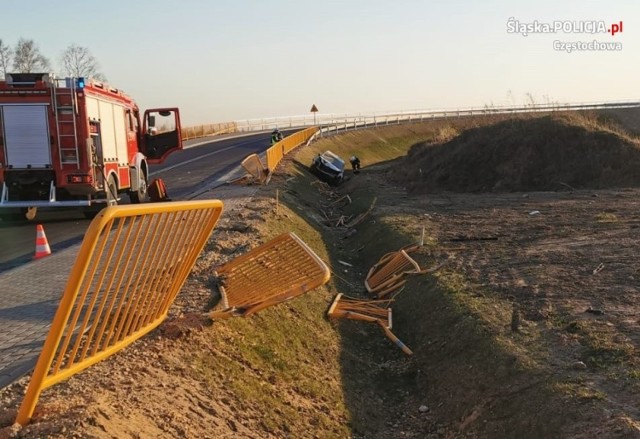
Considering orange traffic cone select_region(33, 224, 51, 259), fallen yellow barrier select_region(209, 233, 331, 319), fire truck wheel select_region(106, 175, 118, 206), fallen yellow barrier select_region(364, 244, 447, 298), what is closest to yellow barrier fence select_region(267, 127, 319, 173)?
fire truck wheel select_region(106, 175, 118, 206)

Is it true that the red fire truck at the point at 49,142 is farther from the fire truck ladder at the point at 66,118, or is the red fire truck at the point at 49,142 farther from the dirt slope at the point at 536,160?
the dirt slope at the point at 536,160

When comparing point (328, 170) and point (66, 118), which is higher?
point (66, 118)

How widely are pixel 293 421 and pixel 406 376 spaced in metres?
2.57

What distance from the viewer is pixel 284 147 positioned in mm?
31781

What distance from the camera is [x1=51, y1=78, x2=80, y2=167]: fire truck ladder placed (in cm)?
1248

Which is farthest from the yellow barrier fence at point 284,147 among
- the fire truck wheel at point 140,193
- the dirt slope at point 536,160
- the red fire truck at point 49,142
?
the red fire truck at point 49,142

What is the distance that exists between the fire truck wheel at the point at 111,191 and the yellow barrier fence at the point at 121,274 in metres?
8.12

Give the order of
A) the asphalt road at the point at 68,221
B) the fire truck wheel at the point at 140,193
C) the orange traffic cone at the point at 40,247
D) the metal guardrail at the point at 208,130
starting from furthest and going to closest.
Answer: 1. the metal guardrail at the point at 208,130
2. the fire truck wheel at the point at 140,193
3. the asphalt road at the point at 68,221
4. the orange traffic cone at the point at 40,247

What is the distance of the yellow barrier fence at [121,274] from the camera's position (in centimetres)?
359

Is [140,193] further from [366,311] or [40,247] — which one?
[366,311]

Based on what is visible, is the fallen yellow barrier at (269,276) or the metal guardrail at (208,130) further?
the metal guardrail at (208,130)

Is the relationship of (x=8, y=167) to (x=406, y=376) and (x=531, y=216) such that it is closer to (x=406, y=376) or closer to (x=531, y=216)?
(x=406, y=376)

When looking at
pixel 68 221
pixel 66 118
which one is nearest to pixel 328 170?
pixel 68 221

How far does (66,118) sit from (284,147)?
19.6m
